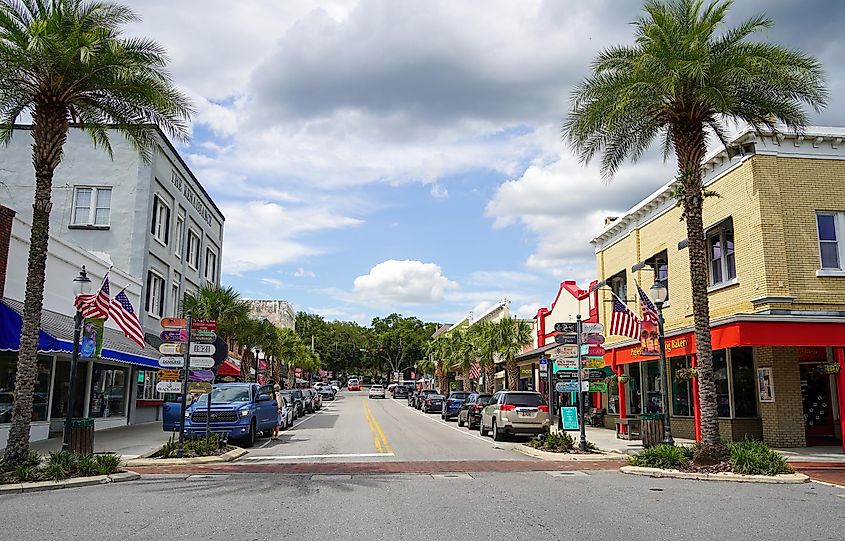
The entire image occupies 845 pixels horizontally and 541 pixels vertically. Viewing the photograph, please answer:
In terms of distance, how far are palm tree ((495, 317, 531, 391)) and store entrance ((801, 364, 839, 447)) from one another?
20932 millimetres

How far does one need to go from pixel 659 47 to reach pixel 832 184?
794 centimetres

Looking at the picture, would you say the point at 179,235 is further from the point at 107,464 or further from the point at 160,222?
the point at 107,464

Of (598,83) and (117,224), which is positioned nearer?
(598,83)

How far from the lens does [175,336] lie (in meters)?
17.7

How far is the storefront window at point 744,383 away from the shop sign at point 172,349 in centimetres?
1531

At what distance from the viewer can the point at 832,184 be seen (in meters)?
19.8

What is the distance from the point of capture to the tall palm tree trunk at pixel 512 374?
41156 millimetres

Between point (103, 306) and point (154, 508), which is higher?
point (103, 306)

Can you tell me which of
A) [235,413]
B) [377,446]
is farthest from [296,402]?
[235,413]

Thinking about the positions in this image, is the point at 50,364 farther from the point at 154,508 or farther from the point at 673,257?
the point at 673,257

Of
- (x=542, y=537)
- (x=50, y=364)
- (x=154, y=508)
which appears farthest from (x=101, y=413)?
(x=542, y=537)

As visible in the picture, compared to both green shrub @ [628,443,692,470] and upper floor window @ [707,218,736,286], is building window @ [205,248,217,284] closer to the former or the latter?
upper floor window @ [707,218,736,286]

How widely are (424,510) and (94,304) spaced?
10653 mm

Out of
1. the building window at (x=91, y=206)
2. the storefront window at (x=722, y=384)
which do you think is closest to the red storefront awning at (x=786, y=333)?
the storefront window at (x=722, y=384)
